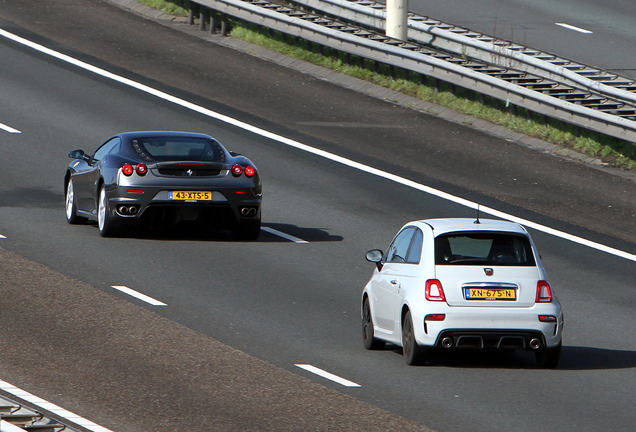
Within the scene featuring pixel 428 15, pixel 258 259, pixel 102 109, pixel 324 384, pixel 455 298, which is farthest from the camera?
pixel 428 15

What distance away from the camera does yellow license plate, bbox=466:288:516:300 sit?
36.4 feet

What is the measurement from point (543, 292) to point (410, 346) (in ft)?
4.20

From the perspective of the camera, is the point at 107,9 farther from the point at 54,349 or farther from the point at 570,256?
the point at 54,349

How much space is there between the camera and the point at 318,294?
14.2m

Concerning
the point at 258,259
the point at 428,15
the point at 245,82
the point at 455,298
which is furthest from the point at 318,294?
the point at 428,15

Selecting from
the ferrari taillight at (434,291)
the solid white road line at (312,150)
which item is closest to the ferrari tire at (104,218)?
the solid white road line at (312,150)

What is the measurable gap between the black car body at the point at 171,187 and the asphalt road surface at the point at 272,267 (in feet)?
1.24

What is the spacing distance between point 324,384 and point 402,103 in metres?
16.4

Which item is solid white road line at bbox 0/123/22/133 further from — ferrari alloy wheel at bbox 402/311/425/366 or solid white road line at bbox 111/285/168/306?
ferrari alloy wheel at bbox 402/311/425/366

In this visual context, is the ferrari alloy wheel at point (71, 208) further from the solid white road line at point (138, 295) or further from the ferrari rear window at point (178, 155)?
the solid white road line at point (138, 295)

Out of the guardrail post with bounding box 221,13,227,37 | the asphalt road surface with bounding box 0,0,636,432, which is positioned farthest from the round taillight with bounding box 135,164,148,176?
the guardrail post with bounding box 221,13,227,37

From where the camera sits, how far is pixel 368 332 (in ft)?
40.2

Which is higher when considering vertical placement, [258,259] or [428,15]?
[428,15]

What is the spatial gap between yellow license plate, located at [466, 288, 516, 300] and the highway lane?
1853 cm
